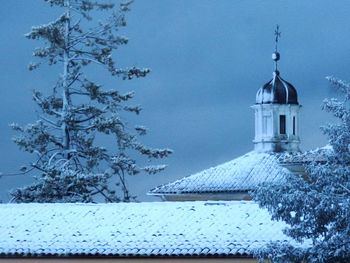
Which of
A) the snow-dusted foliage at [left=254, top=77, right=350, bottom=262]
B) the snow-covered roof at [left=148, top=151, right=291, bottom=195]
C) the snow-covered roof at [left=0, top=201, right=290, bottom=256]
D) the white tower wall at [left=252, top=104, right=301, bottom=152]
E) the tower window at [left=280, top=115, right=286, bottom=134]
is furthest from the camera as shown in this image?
the tower window at [left=280, top=115, right=286, bottom=134]

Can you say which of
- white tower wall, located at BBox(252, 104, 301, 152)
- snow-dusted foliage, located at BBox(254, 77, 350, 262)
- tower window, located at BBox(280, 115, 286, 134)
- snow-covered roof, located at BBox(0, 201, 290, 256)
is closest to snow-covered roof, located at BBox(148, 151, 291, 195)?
white tower wall, located at BBox(252, 104, 301, 152)

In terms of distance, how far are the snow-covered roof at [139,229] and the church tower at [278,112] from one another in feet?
72.2

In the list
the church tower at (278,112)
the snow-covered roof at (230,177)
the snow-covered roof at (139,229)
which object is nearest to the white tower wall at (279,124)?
the church tower at (278,112)

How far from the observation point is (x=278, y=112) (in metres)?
53.4

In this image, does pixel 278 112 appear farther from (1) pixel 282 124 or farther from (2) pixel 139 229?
(2) pixel 139 229

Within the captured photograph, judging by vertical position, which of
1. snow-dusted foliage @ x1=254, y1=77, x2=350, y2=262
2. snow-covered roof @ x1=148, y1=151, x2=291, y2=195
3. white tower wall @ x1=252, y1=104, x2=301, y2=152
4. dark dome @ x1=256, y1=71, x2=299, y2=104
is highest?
dark dome @ x1=256, y1=71, x2=299, y2=104

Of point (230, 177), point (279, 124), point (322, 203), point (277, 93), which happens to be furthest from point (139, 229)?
point (279, 124)

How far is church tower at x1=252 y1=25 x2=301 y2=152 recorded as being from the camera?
5291 centimetres

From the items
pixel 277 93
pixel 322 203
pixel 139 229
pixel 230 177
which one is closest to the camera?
pixel 322 203

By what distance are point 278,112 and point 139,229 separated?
2447 centimetres

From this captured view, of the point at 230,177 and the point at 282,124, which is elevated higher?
the point at 282,124

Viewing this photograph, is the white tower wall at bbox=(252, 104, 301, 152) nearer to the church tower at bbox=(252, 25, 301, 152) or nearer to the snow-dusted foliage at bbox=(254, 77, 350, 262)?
the church tower at bbox=(252, 25, 301, 152)

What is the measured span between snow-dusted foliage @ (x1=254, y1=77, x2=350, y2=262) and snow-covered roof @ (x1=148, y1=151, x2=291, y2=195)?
71.8 feet

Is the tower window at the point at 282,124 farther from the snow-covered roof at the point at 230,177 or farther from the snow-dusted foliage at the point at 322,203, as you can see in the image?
the snow-dusted foliage at the point at 322,203
